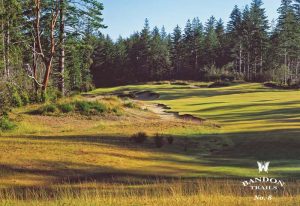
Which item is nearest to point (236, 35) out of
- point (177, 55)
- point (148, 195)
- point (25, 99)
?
point (177, 55)

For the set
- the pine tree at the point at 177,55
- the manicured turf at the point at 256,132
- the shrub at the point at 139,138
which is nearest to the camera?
the manicured turf at the point at 256,132

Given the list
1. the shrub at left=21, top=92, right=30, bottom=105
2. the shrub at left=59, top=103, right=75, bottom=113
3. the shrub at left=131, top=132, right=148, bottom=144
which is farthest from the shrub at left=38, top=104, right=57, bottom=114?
the shrub at left=131, top=132, right=148, bottom=144

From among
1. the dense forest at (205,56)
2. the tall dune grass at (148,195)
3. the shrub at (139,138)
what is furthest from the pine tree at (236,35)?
the tall dune grass at (148,195)

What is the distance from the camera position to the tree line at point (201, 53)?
110562mm

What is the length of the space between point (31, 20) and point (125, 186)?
33970 mm

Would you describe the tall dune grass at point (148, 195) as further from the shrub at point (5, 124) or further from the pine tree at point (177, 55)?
the pine tree at point (177, 55)

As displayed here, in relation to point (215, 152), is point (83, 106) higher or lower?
higher

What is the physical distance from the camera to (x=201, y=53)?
409ft

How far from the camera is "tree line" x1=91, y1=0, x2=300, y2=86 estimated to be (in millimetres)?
110562

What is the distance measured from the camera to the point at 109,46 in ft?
420

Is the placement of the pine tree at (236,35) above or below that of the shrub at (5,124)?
above

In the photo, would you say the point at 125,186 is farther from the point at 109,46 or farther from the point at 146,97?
the point at 109,46

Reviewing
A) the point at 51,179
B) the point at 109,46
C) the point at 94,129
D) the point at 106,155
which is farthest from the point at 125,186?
the point at 109,46

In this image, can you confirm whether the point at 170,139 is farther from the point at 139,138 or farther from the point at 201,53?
the point at 201,53
